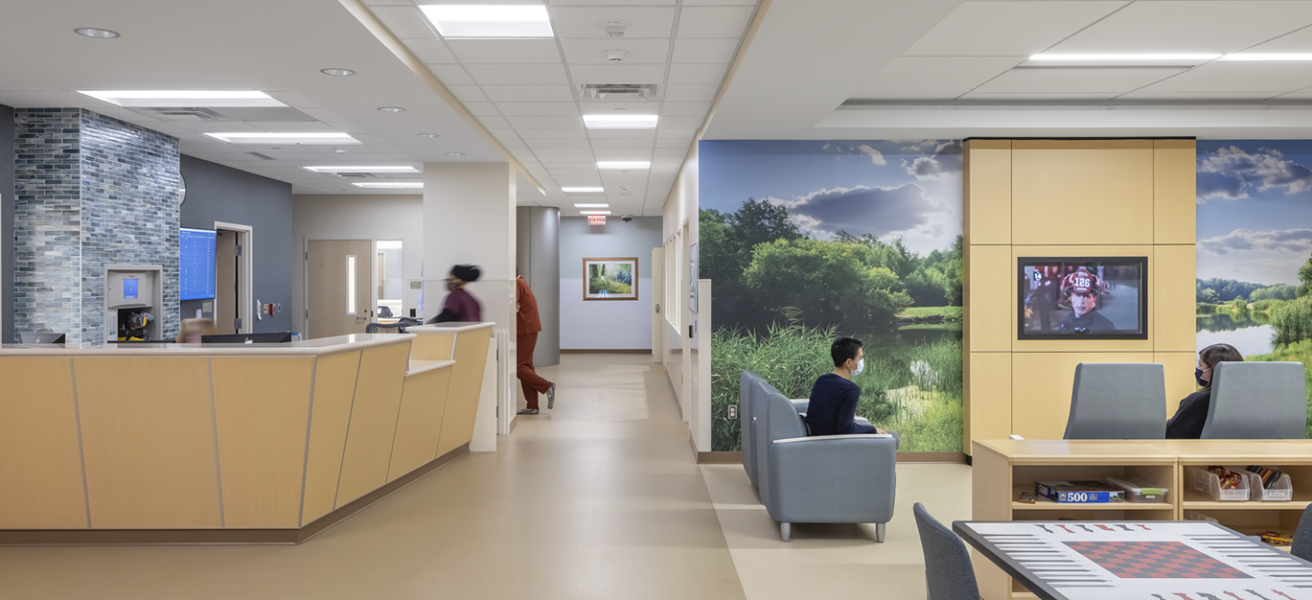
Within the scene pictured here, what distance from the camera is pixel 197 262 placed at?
8109 mm

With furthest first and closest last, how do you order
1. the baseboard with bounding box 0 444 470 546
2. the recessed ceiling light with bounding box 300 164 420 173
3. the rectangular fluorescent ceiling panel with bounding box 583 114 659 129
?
the recessed ceiling light with bounding box 300 164 420 173 → the rectangular fluorescent ceiling panel with bounding box 583 114 659 129 → the baseboard with bounding box 0 444 470 546

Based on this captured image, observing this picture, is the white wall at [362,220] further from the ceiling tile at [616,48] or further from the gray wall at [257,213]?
the ceiling tile at [616,48]

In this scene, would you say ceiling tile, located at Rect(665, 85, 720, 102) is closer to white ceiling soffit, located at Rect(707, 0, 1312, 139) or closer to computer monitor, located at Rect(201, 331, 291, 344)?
white ceiling soffit, located at Rect(707, 0, 1312, 139)

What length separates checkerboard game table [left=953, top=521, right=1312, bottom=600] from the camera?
2.02 m

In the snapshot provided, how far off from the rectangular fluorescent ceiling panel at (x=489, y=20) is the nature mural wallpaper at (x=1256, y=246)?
560cm

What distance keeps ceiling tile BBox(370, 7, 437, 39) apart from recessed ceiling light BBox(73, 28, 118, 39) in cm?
136

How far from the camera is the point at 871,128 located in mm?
5945

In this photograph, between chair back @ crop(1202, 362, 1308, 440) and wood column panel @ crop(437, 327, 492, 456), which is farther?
wood column panel @ crop(437, 327, 492, 456)

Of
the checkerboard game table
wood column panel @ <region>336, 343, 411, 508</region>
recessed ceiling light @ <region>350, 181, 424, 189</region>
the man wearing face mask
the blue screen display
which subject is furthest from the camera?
recessed ceiling light @ <region>350, 181, 424, 189</region>

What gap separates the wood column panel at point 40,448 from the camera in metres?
4.12

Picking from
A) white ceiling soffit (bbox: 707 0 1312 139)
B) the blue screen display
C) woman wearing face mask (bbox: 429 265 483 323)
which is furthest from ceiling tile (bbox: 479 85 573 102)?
the blue screen display

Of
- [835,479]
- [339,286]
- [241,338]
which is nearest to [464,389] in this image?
[241,338]

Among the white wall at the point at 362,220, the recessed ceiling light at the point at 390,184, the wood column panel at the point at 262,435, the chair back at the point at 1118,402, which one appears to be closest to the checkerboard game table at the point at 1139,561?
the chair back at the point at 1118,402

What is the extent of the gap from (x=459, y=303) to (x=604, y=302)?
30.2 ft
